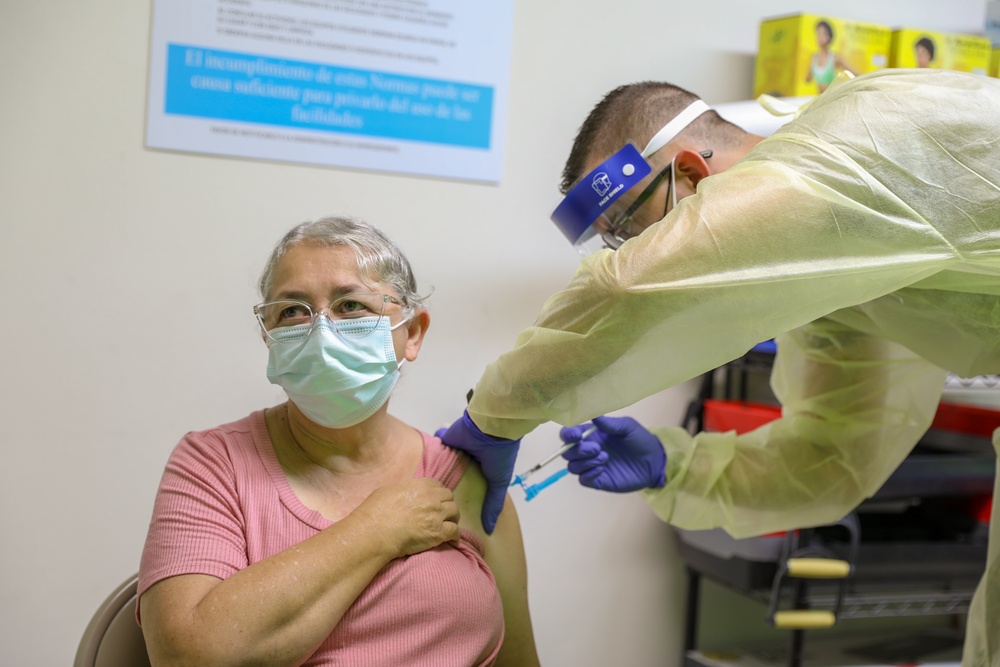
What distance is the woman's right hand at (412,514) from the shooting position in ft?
4.17

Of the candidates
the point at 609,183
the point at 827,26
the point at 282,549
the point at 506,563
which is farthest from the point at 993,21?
the point at 282,549

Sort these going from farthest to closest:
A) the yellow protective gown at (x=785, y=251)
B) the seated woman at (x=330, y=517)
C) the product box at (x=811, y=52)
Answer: the product box at (x=811, y=52) < the seated woman at (x=330, y=517) < the yellow protective gown at (x=785, y=251)

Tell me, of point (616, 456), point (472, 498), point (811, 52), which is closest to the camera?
point (472, 498)

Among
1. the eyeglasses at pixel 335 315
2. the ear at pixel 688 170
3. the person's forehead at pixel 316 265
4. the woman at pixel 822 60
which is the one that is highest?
the woman at pixel 822 60

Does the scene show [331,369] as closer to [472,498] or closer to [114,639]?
[472,498]

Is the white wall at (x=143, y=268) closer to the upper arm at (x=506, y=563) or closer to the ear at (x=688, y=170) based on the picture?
the upper arm at (x=506, y=563)

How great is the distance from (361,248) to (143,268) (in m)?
0.78

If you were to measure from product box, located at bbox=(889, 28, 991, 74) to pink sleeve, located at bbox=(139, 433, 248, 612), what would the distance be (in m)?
1.98

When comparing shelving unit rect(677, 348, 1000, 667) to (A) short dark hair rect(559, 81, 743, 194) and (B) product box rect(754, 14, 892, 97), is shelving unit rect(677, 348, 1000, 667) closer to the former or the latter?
(B) product box rect(754, 14, 892, 97)

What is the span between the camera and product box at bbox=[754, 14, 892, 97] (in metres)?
2.20

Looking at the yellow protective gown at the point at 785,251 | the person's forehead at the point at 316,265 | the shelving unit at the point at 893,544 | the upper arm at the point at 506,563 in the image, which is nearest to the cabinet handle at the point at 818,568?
the shelving unit at the point at 893,544

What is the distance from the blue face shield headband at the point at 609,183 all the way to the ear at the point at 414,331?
0.94ft

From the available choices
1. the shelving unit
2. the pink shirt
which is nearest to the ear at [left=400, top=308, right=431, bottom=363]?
the pink shirt

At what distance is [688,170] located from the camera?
1.38 metres
